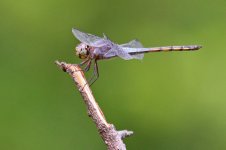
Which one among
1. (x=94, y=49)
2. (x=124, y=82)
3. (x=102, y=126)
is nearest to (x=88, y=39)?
(x=94, y=49)

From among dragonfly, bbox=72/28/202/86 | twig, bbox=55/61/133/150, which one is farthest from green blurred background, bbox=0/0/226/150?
twig, bbox=55/61/133/150

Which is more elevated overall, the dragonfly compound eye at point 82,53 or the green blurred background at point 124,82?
the green blurred background at point 124,82

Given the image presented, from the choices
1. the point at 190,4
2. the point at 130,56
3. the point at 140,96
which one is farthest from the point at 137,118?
the point at 130,56

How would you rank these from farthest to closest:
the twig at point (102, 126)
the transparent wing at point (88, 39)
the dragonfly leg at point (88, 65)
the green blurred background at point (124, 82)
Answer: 1. the green blurred background at point (124, 82)
2. the transparent wing at point (88, 39)
3. the dragonfly leg at point (88, 65)
4. the twig at point (102, 126)

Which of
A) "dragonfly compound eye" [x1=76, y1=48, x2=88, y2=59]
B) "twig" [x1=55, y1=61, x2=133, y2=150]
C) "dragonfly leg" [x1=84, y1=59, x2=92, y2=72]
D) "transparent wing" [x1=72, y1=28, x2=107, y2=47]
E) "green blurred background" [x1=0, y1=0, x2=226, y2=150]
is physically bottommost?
"twig" [x1=55, y1=61, x2=133, y2=150]

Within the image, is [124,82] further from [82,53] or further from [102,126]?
[102,126]

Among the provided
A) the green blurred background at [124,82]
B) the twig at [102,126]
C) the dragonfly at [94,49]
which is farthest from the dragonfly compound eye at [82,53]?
the green blurred background at [124,82]

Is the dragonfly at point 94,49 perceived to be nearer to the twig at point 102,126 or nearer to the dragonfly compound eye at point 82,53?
the dragonfly compound eye at point 82,53

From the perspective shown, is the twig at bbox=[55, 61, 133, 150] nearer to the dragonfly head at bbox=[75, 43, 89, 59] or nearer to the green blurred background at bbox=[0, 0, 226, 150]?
the dragonfly head at bbox=[75, 43, 89, 59]
